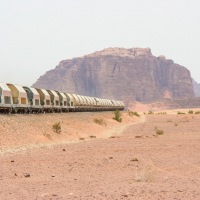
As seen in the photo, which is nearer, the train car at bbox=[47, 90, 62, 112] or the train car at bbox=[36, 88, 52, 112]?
the train car at bbox=[36, 88, 52, 112]

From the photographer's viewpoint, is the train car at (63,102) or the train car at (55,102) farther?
the train car at (63,102)

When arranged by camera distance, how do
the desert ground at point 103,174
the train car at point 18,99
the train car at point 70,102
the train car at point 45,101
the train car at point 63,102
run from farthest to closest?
1. the train car at point 70,102
2. the train car at point 63,102
3. the train car at point 45,101
4. the train car at point 18,99
5. the desert ground at point 103,174

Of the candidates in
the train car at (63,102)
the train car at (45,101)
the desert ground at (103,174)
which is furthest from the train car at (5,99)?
the train car at (63,102)

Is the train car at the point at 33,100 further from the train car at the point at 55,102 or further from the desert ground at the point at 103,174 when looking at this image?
the desert ground at the point at 103,174

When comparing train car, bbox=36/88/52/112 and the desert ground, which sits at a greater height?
train car, bbox=36/88/52/112

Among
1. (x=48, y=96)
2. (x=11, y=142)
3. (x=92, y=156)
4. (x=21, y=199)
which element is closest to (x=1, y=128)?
(x=11, y=142)

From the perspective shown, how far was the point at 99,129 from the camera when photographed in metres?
44.3

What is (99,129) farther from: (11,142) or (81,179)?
(81,179)

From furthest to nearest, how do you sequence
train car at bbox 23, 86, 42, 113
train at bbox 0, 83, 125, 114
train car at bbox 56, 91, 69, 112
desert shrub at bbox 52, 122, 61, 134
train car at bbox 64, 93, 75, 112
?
1. train car at bbox 64, 93, 75, 112
2. train car at bbox 56, 91, 69, 112
3. train car at bbox 23, 86, 42, 113
4. train at bbox 0, 83, 125, 114
5. desert shrub at bbox 52, 122, 61, 134

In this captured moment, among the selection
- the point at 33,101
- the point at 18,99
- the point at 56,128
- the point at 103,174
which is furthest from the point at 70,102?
the point at 103,174

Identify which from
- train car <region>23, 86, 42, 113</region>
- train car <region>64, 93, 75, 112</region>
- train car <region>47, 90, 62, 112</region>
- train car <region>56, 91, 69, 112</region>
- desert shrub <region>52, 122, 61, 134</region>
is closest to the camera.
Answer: desert shrub <region>52, 122, 61, 134</region>

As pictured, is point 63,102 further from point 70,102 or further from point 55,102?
Result: point 55,102

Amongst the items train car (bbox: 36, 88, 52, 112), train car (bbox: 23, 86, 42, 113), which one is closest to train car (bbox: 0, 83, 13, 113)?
train car (bbox: 23, 86, 42, 113)

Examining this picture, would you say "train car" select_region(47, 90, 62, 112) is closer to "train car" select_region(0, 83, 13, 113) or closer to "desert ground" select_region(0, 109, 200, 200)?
"train car" select_region(0, 83, 13, 113)
